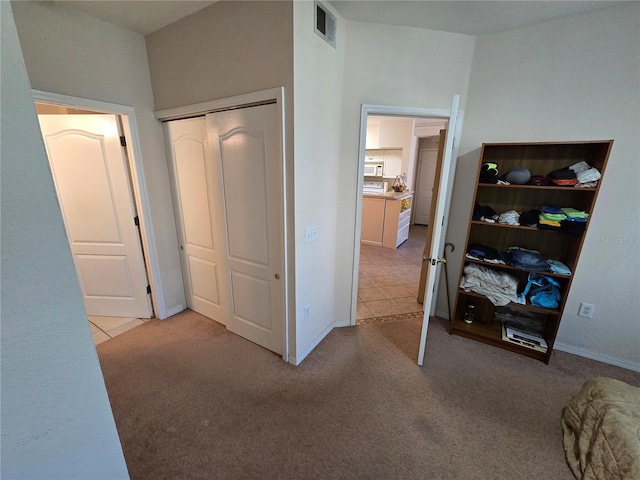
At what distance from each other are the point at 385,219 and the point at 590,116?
10.8ft

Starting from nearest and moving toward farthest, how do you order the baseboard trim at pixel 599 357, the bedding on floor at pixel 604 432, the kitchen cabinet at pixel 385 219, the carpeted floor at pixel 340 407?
1. the bedding on floor at pixel 604 432
2. the carpeted floor at pixel 340 407
3. the baseboard trim at pixel 599 357
4. the kitchen cabinet at pixel 385 219

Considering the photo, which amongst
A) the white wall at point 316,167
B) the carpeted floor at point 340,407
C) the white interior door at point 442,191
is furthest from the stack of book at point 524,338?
the white wall at point 316,167

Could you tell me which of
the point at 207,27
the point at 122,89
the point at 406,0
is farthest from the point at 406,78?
the point at 122,89

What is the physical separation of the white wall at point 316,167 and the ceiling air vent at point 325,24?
0.04 metres

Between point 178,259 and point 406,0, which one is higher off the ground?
point 406,0

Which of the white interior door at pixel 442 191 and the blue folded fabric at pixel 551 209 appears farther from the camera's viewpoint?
the blue folded fabric at pixel 551 209

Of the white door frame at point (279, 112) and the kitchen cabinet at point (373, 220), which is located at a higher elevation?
the white door frame at point (279, 112)

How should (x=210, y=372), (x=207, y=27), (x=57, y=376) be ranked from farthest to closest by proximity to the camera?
(x=210, y=372)
(x=207, y=27)
(x=57, y=376)

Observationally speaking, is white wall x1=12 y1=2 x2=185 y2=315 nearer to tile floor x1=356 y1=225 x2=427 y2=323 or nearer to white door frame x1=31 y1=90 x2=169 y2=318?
white door frame x1=31 y1=90 x2=169 y2=318

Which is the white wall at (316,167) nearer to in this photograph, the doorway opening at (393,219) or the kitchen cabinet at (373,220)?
the doorway opening at (393,219)

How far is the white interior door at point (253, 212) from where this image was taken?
1.82m

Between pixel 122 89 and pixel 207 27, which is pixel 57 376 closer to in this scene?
pixel 207 27

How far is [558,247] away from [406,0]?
2223mm

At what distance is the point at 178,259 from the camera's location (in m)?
2.80
